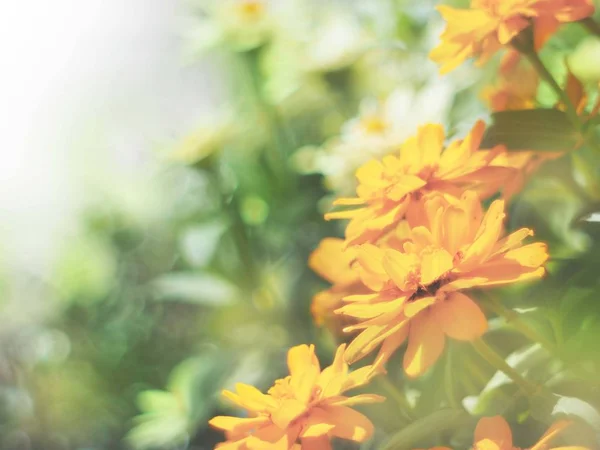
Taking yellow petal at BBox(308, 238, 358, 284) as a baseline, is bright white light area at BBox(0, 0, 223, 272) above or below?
above

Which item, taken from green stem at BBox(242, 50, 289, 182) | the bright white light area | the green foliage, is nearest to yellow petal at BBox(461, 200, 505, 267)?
the green foliage

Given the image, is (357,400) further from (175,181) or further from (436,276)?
(175,181)

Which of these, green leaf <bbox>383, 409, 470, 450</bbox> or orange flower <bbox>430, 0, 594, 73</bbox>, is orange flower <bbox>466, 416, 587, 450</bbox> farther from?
orange flower <bbox>430, 0, 594, 73</bbox>

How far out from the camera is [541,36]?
0.42m

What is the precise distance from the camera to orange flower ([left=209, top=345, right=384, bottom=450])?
31cm

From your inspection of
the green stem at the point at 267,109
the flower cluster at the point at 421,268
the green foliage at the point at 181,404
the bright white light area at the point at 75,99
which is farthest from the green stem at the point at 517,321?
the bright white light area at the point at 75,99

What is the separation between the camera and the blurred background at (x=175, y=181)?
699mm

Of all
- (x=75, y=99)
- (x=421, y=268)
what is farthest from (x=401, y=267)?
(x=75, y=99)

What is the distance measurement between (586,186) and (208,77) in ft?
1.98

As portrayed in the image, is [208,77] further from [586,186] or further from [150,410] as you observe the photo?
[586,186]

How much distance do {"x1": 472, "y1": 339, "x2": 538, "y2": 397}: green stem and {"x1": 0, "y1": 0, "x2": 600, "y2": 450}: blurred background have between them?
8.5 inches

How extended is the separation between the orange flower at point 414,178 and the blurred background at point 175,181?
0.19 m

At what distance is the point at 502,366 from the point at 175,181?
62 cm

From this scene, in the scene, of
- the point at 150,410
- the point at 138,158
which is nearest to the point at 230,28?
the point at 138,158
